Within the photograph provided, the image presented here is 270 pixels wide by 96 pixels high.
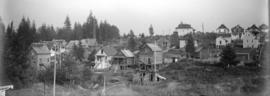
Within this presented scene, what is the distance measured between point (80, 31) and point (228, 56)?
337 cm

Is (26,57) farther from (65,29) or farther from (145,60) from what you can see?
(145,60)

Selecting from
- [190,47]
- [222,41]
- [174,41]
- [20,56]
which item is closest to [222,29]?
[222,41]

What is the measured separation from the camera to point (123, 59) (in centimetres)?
476

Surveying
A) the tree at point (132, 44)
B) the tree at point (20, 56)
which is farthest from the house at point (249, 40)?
the tree at point (20, 56)

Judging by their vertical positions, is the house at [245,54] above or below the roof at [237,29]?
below

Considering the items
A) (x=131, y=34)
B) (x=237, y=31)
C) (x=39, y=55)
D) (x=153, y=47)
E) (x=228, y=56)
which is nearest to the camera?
(x=237, y=31)

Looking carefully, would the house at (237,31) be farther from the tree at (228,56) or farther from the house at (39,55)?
the house at (39,55)

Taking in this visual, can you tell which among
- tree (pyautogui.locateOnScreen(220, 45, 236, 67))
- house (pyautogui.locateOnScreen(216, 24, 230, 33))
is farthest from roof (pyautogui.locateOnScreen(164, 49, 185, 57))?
house (pyautogui.locateOnScreen(216, 24, 230, 33))

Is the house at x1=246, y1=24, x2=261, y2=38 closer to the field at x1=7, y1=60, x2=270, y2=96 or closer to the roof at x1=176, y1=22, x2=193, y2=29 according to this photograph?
the field at x1=7, y1=60, x2=270, y2=96

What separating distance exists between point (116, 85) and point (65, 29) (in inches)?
66.5

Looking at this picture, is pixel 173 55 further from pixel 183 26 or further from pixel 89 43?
pixel 89 43

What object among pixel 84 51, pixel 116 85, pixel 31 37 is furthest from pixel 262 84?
pixel 31 37

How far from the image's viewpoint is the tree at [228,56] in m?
3.92

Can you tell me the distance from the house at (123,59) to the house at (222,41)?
6.35 feet
